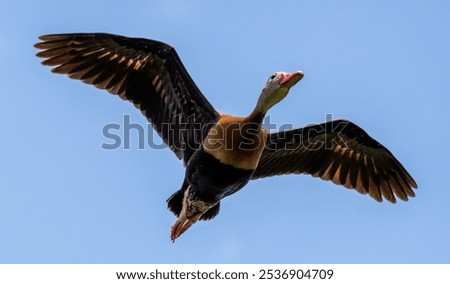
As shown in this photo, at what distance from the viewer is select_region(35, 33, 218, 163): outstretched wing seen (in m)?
11.5

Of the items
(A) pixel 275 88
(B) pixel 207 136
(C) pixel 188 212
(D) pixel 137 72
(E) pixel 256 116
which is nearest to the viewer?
(A) pixel 275 88

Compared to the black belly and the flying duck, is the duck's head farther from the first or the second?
the black belly

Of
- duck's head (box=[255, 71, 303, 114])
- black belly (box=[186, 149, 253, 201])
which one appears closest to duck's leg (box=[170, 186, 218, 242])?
black belly (box=[186, 149, 253, 201])

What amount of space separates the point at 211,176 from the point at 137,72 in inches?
74.2

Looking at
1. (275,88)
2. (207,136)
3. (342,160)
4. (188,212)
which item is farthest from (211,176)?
(342,160)

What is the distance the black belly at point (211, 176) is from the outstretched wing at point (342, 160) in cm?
107

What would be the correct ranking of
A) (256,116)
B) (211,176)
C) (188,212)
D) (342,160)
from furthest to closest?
(342,160)
(188,212)
(211,176)
(256,116)

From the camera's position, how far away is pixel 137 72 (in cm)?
1166

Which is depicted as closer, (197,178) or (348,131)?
(197,178)

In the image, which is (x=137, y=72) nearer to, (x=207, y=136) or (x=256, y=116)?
(x=207, y=136)

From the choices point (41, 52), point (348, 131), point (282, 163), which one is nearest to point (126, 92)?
point (41, 52)

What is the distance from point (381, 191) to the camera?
12.6m
